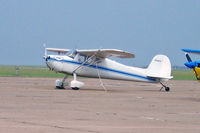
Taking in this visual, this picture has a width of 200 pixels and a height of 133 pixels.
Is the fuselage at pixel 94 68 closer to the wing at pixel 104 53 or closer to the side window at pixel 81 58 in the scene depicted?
the side window at pixel 81 58

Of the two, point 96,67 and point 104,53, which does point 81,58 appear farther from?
point 104,53

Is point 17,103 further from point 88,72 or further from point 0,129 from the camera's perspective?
point 88,72

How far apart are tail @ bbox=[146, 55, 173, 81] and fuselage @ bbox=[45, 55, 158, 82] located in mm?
700

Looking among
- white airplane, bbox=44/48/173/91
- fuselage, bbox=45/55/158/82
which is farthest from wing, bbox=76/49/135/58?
fuselage, bbox=45/55/158/82

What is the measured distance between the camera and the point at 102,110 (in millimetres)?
16266

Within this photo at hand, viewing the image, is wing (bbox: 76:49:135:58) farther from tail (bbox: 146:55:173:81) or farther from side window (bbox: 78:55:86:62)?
tail (bbox: 146:55:173:81)

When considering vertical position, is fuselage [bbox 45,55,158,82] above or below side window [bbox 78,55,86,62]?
below

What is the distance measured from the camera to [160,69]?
32188mm

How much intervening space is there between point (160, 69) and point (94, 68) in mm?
4116

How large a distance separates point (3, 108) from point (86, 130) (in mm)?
5058

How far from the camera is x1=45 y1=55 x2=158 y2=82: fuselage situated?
98.9ft

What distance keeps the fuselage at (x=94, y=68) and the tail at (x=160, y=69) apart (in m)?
0.70

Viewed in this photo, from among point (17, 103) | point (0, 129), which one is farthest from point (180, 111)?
point (0, 129)

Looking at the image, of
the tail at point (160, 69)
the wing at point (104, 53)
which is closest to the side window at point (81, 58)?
the wing at point (104, 53)
